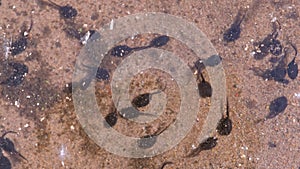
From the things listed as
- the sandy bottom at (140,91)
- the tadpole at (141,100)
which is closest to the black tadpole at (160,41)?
the sandy bottom at (140,91)

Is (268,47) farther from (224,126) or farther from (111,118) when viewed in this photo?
(111,118)

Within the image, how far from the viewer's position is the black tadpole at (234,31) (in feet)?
8.45

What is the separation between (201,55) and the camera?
2533 mm

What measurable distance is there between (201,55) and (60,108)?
3.15ft

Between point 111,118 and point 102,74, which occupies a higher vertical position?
point 102,74

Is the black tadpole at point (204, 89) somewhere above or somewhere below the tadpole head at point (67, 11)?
below

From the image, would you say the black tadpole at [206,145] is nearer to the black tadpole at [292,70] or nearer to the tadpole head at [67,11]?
the black tadpole at [292,70]

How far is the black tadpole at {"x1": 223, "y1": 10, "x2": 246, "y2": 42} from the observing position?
2.57 meters

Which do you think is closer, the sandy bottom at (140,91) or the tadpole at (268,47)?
the sandy bottom at (140,91)

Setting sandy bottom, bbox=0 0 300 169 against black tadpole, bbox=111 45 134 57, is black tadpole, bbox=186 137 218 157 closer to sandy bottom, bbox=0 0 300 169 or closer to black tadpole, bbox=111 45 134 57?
sandy bottom, bbox=0 0 300 169

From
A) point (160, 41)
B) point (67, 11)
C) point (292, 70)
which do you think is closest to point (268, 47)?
point (292, 70)

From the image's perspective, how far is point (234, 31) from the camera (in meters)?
2.58

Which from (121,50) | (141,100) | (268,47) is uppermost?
(268,47)

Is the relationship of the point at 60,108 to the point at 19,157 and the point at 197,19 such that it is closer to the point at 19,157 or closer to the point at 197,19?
the point at 19,157
